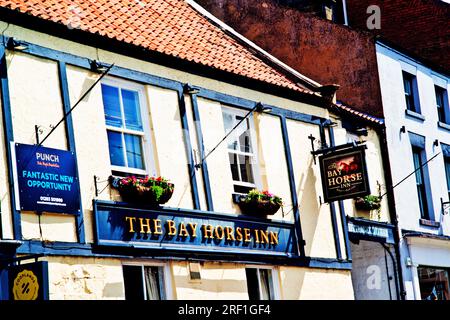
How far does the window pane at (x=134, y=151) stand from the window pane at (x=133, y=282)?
6.01 feet

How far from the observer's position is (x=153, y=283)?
1819cm

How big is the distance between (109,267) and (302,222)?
19.5ft

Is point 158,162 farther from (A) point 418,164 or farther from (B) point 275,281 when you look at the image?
(A) point 418,164

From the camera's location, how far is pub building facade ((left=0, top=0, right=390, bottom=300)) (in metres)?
16.2

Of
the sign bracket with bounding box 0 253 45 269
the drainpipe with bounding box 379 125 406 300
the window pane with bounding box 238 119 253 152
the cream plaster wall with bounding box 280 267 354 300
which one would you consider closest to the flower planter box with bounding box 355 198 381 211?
the drainpipe with bounding box 379 125 406 300

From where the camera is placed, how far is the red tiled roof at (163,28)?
59.9 feet

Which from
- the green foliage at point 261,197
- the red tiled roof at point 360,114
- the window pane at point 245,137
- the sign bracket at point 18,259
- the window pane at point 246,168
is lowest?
the sign bracket at point 18,259

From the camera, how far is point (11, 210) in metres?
15.6

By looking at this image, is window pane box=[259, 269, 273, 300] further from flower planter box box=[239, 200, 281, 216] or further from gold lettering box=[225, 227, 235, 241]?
gold lettering box=[225, 227, 235, 241]

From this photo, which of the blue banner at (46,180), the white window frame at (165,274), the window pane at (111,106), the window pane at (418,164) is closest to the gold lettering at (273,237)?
the white window frame at (165,274)

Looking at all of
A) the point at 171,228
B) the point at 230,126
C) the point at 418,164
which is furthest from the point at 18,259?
the point at 418,164

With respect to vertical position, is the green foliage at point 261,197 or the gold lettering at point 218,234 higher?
the green foliage at point 261,197

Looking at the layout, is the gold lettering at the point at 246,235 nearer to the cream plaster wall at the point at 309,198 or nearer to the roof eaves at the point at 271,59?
the cream plaster wall at the point at 309,198
